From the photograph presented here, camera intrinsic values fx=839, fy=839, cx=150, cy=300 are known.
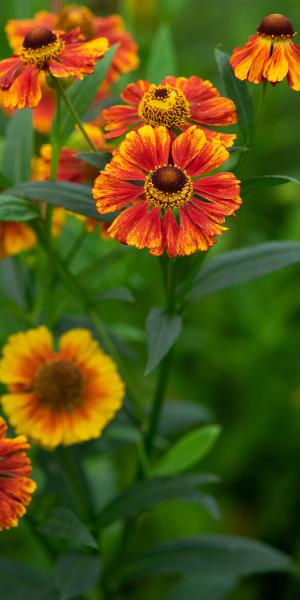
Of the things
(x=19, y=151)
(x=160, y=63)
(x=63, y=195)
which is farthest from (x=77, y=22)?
(x=63, y=195)

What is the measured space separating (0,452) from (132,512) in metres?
0.31

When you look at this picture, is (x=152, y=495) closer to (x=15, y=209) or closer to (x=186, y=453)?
(x=186, y=453)

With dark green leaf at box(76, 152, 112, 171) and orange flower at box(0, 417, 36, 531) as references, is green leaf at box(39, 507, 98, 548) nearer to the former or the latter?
orange flower at box(0, 417, 36, 531)

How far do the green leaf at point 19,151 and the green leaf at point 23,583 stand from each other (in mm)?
556

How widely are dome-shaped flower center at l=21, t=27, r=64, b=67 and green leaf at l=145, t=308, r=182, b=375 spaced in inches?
11.5

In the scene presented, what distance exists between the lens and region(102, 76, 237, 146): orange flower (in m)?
0.84

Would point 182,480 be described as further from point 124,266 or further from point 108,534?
Result: point 108,534

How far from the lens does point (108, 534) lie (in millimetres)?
1610

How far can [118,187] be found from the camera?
794 mm

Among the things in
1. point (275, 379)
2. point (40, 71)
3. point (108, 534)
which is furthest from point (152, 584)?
point (40, 71)

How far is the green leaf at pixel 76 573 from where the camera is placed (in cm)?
102

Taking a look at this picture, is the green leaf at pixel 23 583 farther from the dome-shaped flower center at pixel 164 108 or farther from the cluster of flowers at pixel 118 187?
the dome-shaped flower center at pixel 164 108

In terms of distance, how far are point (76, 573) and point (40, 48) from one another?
2.09 feet

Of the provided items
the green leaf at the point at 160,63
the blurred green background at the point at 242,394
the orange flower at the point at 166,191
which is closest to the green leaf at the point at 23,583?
the blurred green background at the point at 242,394
